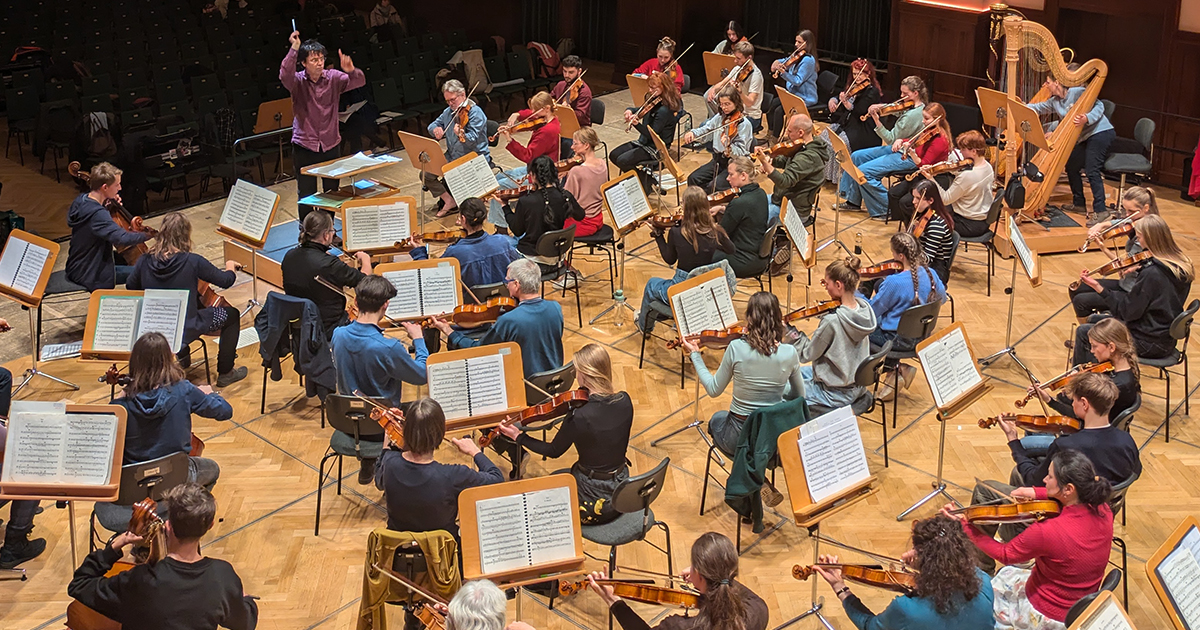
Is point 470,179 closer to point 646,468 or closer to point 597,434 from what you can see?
point 646,468

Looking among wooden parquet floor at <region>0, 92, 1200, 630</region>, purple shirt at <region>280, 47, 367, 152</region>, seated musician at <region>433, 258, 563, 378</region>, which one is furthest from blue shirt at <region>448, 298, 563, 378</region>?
purple shirt at <region>280, 47, 367, 152</region>

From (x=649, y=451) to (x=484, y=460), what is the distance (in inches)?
78.4

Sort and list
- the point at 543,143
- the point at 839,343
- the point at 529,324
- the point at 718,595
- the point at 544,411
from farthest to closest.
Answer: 1. the point at 543,143
2. the point at 529,324
3. the point at 839,343
4. the point at 544,411
5. the point at 718,595

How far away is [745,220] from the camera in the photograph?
308 inches

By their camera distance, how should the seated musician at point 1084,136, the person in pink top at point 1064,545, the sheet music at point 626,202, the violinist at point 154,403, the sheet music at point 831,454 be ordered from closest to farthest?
the person in pink top at point 1064,545
the sheet music at point 831,454
the violinist at point 154,403
the sheet music at point 626,202
the seated musician at point 1084,136

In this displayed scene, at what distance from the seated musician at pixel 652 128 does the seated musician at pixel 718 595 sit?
22.0ft

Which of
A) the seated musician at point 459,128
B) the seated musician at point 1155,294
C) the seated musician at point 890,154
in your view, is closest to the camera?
the seated musician at point 1155,294

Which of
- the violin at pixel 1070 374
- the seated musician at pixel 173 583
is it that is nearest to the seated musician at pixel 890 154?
the violin at pixel 1070 374

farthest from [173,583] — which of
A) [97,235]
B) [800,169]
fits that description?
[800,169]

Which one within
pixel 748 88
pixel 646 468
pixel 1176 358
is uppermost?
pixel 748 88

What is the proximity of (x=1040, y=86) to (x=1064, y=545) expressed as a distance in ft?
23.2

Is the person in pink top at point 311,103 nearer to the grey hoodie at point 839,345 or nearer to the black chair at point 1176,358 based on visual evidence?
the grey hoodie at point 839,345

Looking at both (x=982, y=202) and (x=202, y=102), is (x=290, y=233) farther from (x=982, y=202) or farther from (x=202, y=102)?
(x=982, y=202)

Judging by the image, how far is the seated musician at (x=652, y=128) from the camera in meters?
10.5
